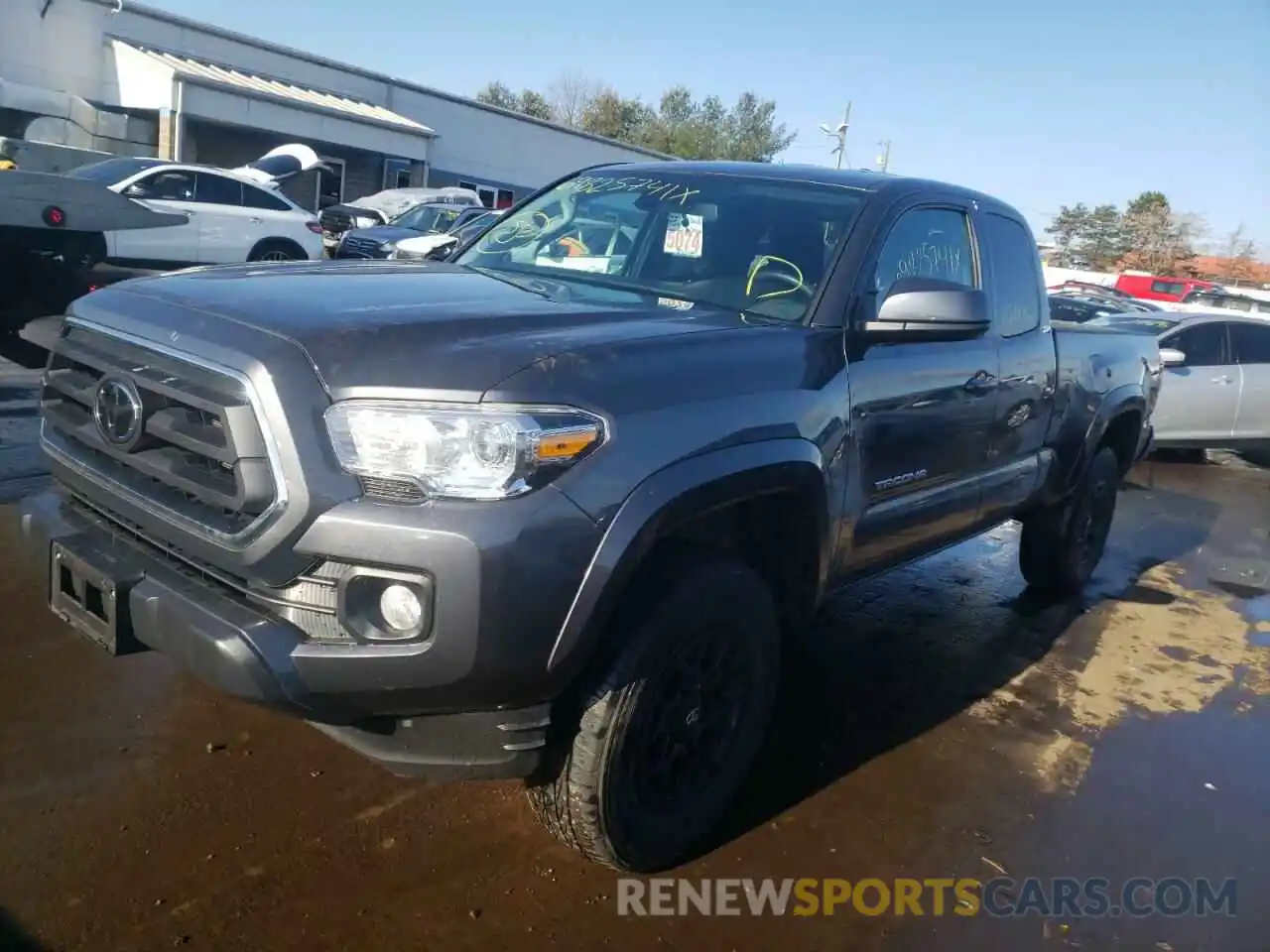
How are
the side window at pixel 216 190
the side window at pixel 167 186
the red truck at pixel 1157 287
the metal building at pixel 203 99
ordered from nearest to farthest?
the side window at pixel 167 186 → the side window at pixel 216 190 → the metal building at pixel 203 99 → the red truck at pixel 1157 287

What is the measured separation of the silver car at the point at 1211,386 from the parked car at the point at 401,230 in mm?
9586

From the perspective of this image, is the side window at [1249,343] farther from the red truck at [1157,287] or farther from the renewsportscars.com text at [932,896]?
the red truck at [1157,287]

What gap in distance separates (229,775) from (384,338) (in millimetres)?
1563

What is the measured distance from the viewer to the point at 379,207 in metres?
23.3

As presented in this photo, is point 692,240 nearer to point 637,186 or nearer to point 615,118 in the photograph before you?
point 637,186

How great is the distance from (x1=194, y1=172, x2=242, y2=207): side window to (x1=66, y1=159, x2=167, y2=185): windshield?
61cm

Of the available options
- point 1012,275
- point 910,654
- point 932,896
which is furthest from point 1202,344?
point 932,896

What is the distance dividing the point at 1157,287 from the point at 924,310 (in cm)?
2700

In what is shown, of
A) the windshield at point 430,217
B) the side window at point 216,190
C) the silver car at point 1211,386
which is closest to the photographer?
the silver car at point 1211,386

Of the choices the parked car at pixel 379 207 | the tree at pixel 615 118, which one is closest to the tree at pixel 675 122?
the tree at pixel 615 118

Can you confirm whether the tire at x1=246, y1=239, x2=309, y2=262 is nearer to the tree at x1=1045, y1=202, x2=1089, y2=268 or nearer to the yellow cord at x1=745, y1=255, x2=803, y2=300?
the yellow cord at x1=745, y1=255, x2=803, y2=300

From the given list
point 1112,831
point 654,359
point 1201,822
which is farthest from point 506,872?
point 1201,822

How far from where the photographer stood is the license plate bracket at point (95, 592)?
8.19 ft

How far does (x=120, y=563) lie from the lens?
2.59m
